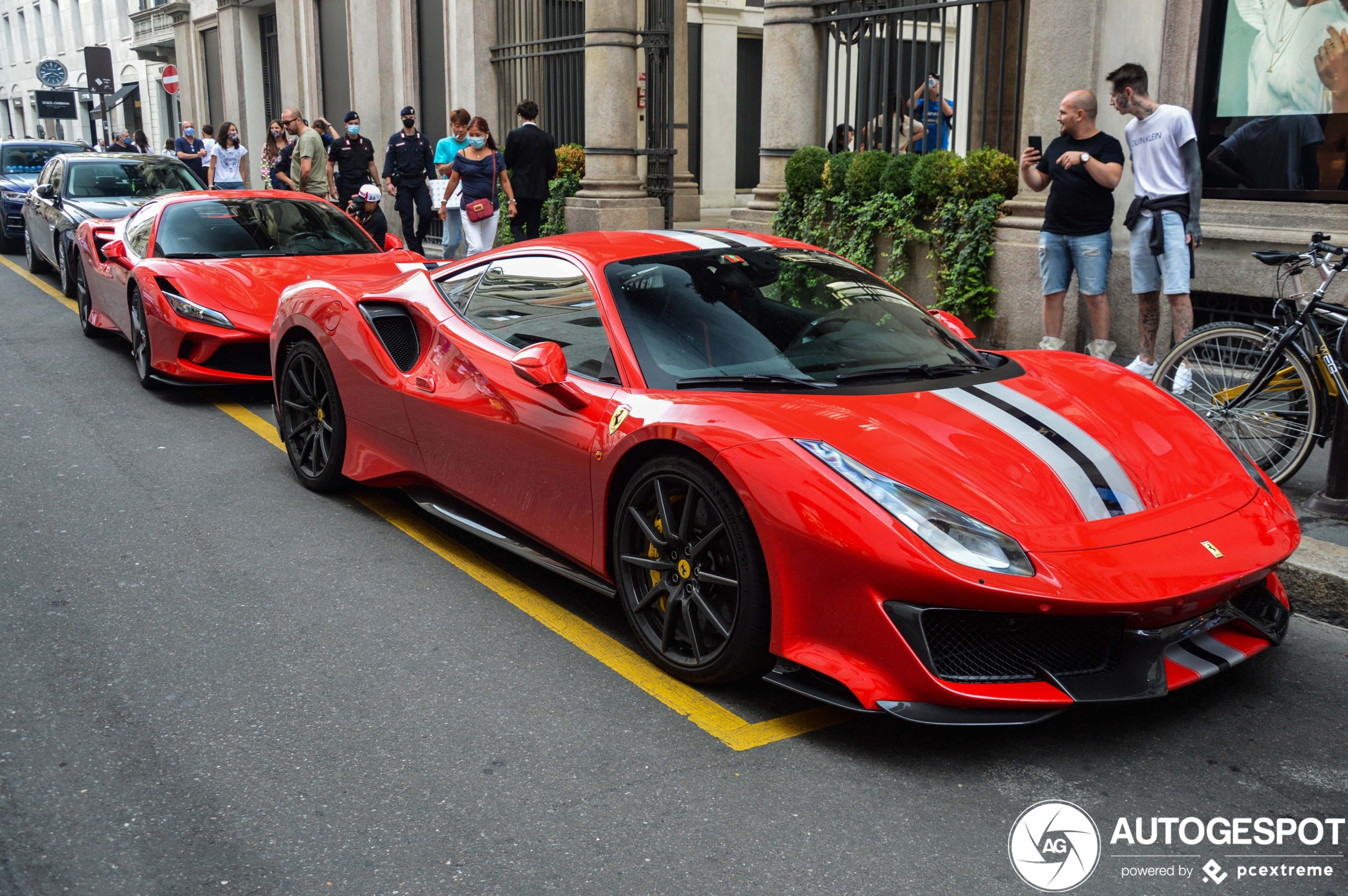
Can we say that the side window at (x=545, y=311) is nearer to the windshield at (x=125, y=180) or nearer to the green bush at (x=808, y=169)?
the green bush at (x=808, y=169)

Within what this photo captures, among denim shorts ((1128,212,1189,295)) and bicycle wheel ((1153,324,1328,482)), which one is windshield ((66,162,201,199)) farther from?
bicycle wheel ((1153,324,1328,482))

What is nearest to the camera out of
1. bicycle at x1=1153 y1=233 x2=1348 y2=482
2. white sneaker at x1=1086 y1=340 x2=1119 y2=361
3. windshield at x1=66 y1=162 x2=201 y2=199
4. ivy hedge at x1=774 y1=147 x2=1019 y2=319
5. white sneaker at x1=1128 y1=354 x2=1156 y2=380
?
bicycle at x1=1153 y1=233 x2=1348 y2=482

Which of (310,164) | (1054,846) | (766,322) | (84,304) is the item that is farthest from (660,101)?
(1054,846)

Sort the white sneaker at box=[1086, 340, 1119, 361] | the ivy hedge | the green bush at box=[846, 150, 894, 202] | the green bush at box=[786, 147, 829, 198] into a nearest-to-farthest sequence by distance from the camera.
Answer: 1. the white sneaker at box=[1086, 340, 1119, 361]
2. the ivy hedge
3. the green bush at box=[846, 150, 894, 202]
4. the green bush at box=[786, 147, 829, 198]

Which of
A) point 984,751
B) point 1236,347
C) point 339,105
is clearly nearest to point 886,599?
point 984,751

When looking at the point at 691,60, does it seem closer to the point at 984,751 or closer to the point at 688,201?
the point at 688,201

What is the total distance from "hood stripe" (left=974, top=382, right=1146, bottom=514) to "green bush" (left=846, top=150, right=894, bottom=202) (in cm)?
643

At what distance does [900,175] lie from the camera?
32.8 ft

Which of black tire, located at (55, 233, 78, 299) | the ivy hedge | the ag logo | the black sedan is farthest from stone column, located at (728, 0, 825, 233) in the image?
the ag logo

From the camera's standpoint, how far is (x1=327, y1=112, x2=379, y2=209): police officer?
591 inches

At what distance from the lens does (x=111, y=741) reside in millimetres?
3379

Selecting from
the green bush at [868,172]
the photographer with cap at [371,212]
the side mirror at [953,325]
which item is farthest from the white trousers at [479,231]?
the side mirror at [953,325]

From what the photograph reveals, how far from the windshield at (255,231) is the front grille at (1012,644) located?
681 centimetres

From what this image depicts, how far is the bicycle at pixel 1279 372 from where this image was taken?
539 cm
